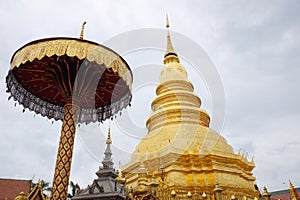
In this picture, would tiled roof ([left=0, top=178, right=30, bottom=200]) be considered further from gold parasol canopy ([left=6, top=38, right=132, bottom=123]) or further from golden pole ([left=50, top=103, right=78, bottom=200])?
golden pole ([left=50, top=103, right=78, bottom=200])

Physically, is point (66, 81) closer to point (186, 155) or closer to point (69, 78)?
point (69, 78)

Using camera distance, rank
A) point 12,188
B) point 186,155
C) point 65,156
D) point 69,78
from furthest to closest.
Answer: point 186,155 < point 12,188 < point 69,78 < point 65,156

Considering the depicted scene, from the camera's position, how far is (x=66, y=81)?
24.6ft

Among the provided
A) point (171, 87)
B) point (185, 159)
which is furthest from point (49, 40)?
point (171, 87)

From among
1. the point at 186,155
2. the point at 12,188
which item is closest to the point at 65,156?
the point at 186,155

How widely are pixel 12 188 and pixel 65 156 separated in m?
10.5

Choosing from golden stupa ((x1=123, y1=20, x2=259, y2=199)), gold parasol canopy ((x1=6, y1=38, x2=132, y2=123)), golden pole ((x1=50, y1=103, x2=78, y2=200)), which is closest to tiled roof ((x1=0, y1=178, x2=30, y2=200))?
golden stupa ((x1=123, y1=20, x2=259, y2=199))

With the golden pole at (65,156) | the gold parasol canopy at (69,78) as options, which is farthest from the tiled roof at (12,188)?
the golden pole at (65,156)

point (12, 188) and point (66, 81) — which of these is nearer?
point (66, 81)

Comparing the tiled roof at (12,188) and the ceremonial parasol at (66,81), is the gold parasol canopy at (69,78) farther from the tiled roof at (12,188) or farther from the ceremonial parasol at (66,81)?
the tiled roof at (12,188)

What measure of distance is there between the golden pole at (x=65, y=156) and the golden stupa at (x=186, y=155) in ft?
16.9

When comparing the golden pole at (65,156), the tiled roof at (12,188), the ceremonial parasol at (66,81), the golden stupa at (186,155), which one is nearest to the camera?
the golden pole at (65,156)

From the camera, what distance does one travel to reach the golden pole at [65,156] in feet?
21.1

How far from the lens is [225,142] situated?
18.5m
